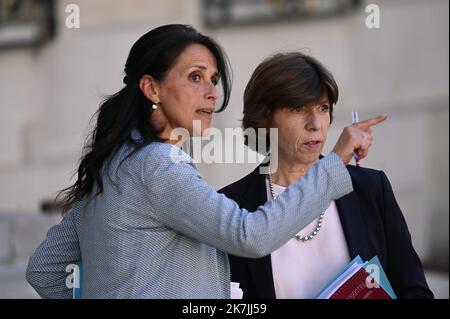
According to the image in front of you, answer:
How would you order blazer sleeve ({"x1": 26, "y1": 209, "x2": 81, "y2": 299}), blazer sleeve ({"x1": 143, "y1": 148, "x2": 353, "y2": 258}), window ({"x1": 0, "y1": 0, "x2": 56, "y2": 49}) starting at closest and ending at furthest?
blazer sleeve ({"x1": 143, "y1": 148, "x2": 353, "y2": 258}) < blazer sleeve ({"x1": 26, "y1": 209, "x2": 81, "y2": 299}) < window ({"x1": 0, "y1": 0, "x2": 56, "y2": 49})

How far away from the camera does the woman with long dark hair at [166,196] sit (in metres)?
2.18

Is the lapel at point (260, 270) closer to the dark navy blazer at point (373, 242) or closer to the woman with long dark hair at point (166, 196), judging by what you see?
the dark navy blazer at point (373, 242)

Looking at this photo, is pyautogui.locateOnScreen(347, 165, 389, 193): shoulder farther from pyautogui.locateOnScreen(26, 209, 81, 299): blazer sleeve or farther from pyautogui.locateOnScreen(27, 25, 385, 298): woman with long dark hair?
pyautogui.locateOnScreen(26, 209, 81, 299): blazer sleeve

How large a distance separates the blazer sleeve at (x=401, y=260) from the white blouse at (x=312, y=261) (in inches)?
5.0

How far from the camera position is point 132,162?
2258 mm

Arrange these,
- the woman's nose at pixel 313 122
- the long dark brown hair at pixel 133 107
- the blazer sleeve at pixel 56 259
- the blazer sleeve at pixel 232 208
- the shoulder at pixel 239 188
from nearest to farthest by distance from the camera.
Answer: the blazer sleeve at pixel 232 208 < the long dark brown hair at pixel 133 107 < the blazer sleeve at pixel 56 259 < the woman's nose at pixel 313 122 < the shoulder at pixel 239 188

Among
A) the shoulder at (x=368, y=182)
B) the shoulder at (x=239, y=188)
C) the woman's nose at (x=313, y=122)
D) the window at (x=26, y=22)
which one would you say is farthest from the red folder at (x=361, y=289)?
the window at (x=26, y=22)

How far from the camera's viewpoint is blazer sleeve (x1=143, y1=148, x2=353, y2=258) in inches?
85.0

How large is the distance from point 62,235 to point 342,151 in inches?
30.4

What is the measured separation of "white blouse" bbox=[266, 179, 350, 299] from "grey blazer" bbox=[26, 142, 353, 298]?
1.48 ft

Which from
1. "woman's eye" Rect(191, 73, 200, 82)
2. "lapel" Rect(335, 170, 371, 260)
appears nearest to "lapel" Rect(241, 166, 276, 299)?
"lapel" Rect(335, 170, 371, 260)

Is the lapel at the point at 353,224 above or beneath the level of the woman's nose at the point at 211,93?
beneath
